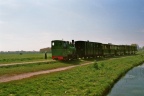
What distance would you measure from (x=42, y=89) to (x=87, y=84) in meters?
4.34

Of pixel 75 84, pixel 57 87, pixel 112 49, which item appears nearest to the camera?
pixel 57 87

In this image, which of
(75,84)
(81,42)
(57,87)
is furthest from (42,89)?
(81,42)

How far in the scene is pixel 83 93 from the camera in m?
15.4

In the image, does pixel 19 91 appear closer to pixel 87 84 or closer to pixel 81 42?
pixel 87 84

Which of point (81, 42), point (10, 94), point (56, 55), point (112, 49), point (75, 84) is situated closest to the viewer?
point (10, 94)

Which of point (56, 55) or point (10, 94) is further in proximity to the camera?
point (56, 55)

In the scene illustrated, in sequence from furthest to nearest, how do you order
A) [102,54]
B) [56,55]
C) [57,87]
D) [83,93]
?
1. [102,54]
2. [56,55]
3. [57,87]
4. [83,93]

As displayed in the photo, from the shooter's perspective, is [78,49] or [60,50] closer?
[60,50]

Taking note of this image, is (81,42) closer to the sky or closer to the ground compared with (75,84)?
closer to the sky

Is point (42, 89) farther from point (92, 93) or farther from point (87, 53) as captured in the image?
point (87, 53)

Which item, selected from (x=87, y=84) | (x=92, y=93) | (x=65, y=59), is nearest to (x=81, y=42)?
(x=65, y=59)

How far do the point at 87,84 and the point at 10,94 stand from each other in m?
6.76

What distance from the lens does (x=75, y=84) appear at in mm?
18484

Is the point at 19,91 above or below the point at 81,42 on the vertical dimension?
below
